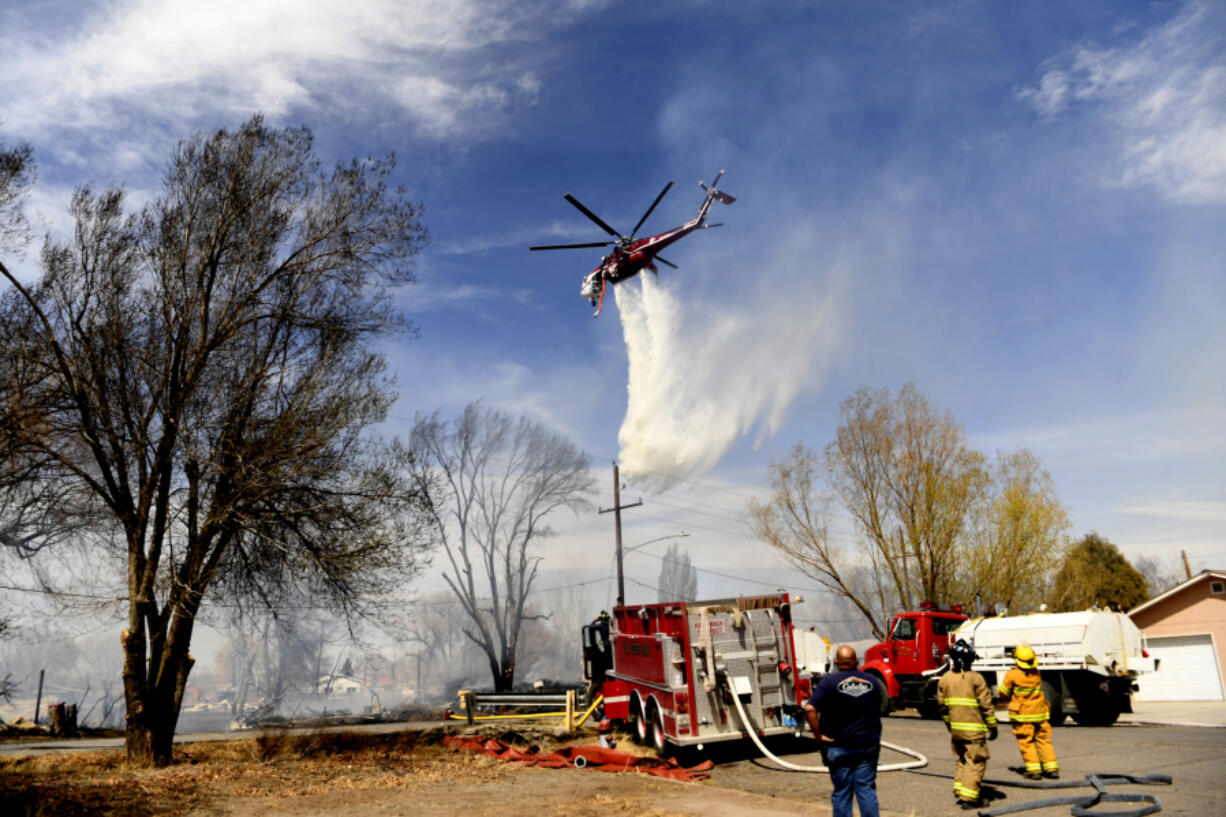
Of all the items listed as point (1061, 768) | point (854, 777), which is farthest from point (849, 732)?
point (1061, 768)

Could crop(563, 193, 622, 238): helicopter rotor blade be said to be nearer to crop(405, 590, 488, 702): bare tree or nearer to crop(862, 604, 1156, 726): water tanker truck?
crop(862, 604, 1156, 726): water tanker truck

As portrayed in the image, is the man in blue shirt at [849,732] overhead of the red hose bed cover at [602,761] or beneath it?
overhead

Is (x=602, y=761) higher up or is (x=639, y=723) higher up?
(x=639, y=723)

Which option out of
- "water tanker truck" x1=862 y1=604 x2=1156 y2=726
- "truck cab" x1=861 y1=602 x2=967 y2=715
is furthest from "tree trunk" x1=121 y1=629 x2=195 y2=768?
"truck cab" x1=861 y1=602 x2=967 y2=715

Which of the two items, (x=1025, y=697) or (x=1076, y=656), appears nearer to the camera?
(x=1025, y=697)

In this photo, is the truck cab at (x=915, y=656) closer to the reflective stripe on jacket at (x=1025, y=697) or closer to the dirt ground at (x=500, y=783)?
the dirt ground at (x=500, y=783)

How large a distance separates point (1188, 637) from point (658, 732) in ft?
84.5

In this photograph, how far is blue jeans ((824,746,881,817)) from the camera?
643 centimetres

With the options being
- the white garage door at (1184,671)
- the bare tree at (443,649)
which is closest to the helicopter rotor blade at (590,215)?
the white garage door at (1184,671)

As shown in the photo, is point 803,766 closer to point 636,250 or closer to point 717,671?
point 717,671

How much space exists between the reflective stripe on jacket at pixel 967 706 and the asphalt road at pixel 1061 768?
821mm

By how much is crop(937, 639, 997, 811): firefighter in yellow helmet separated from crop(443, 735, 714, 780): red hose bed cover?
4297 millimetres

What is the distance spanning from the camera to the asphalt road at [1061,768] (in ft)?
27.9

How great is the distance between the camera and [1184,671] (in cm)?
2875
